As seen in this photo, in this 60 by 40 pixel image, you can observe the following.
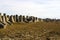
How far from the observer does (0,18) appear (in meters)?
31.5

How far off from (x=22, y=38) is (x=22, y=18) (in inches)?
1038

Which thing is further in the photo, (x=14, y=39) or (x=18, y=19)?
(x=18, y=19)

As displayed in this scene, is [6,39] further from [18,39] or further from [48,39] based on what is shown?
[48,39]

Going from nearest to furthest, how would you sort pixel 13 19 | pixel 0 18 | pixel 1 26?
pixel 1 26 < pixel 0 18 < pixel 13 19

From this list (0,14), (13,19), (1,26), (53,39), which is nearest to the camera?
(53,39)

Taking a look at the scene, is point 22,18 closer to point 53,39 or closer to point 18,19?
point 18,19

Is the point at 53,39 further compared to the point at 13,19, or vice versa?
the point at 13,19

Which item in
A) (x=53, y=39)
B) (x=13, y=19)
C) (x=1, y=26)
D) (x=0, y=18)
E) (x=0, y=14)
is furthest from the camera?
(x=13, y=19)

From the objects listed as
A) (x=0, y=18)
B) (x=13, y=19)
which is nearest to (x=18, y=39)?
(x=0, y=18)

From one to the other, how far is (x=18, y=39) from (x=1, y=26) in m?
8.84

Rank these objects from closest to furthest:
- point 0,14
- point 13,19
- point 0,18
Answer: point 0,18 < point 0,14 < point 13,19

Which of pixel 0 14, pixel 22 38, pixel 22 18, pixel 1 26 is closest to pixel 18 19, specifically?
pixel 22 18

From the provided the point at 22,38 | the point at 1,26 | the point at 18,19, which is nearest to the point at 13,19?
the point at 18,19

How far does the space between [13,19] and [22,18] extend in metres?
2.72
